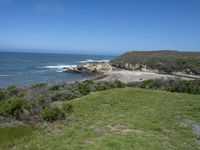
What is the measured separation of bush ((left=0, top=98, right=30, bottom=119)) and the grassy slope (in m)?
1.13

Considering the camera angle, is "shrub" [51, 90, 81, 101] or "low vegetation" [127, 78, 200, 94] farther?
"low vegetation" [127, 78, 200, 94]

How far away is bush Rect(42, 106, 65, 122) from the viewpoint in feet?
26.2

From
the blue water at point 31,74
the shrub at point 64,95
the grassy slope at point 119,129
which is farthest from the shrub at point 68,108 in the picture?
the blue water at point 31,74

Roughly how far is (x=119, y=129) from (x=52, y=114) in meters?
2.03

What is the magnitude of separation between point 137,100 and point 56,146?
4.99 m

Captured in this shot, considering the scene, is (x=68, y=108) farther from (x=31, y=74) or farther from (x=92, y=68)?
(x=92, y=68)

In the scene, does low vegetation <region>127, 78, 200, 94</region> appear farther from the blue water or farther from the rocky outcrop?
the rocky outcrop

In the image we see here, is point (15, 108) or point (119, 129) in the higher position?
point (15, 108)

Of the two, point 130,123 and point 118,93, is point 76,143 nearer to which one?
point 130,123

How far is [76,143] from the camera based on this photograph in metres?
6.04

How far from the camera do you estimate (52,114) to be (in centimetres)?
802

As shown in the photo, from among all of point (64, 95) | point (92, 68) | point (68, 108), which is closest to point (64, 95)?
point (64, 95)

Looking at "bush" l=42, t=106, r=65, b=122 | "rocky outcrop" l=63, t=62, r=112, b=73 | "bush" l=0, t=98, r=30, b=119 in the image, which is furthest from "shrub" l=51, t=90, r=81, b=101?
"rocky outcrop" l=63, t=62, r=112, b=73

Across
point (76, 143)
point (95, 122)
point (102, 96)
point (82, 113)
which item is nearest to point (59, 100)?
point (102, 96)
